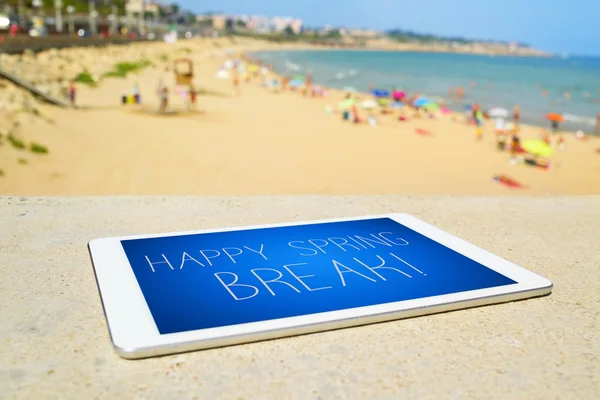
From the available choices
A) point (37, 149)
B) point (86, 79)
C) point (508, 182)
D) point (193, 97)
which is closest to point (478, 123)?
point (508, 182)

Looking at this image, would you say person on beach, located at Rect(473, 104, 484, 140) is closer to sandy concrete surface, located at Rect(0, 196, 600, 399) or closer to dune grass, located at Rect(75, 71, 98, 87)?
sandy concrete surface, located at Rect(0, 196, 600, 399)

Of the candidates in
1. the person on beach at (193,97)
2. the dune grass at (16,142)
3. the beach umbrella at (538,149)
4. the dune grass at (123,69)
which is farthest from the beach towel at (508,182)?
the dune grass at (123,69)

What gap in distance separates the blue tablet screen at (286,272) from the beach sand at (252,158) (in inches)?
219

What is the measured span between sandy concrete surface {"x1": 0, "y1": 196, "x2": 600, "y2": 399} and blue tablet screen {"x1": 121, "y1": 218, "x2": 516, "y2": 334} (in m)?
0.20

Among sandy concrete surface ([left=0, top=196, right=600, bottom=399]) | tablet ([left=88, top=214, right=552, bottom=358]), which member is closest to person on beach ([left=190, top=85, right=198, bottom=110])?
sandy concrete surface ([left=0, top=196, right=600, bottom=399])

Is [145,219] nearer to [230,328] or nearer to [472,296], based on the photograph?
[230,328]

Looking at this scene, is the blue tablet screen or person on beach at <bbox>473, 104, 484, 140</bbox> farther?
person on beach at <bbox>473, 104, 484, 140</bbox>

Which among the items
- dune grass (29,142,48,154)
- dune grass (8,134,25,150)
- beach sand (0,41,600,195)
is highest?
dune grass (8,134,25,150)

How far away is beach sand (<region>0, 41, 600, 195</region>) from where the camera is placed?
33.9ft

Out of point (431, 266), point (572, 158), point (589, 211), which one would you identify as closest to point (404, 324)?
point (431, 266)

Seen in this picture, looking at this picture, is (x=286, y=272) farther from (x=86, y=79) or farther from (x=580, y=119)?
(x=580, y=119)

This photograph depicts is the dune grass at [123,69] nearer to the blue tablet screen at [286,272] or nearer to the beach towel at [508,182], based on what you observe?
the beach towel at [508,182]

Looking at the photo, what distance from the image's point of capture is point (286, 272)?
3660 millimetres

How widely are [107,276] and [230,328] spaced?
3.54 feet
